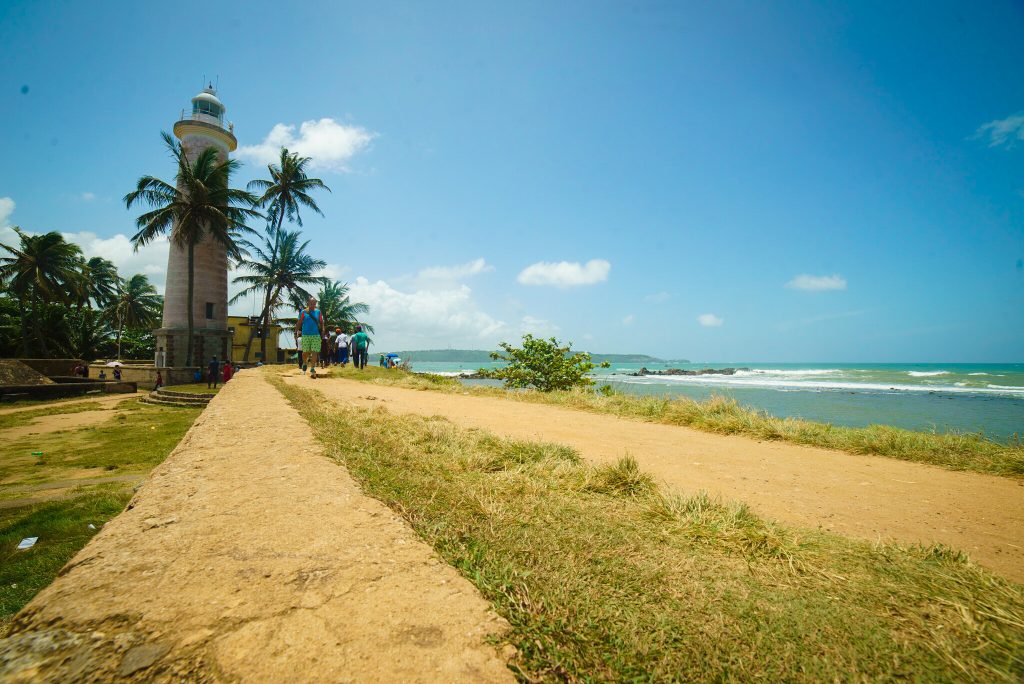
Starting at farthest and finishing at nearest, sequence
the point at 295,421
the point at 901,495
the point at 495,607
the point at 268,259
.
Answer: the point at 268,259, the point at 295,421, the point at 901,495, the point at 495,607

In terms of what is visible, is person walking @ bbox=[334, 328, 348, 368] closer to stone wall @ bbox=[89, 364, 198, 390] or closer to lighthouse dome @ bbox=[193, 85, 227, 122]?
stone wall @ bbox=[89, 364, 198, 390]

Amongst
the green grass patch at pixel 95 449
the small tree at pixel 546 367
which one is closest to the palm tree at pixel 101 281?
the green grass patch at pixel 95 449

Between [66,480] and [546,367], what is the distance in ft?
38.1

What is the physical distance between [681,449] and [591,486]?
2.65m

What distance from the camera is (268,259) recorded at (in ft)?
109

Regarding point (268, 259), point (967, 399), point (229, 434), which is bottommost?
point (967, 399)

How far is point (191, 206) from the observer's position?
25.1 m

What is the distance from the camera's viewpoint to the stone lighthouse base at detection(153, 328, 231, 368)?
25.7 m

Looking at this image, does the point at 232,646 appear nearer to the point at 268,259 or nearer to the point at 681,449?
the point at 681,449

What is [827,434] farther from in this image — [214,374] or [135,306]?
[135,306]

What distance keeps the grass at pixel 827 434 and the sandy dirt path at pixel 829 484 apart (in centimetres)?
25

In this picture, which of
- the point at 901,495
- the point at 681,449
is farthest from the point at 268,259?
the point at 901,495

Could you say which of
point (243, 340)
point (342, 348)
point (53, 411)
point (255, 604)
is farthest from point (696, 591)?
point (243, 340)

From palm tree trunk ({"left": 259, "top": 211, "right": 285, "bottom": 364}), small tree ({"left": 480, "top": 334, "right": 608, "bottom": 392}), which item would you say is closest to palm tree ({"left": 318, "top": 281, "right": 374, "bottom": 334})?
palm tree trunk ({"left": 259, "top": 211, "right": 285, "bottom": 364})
